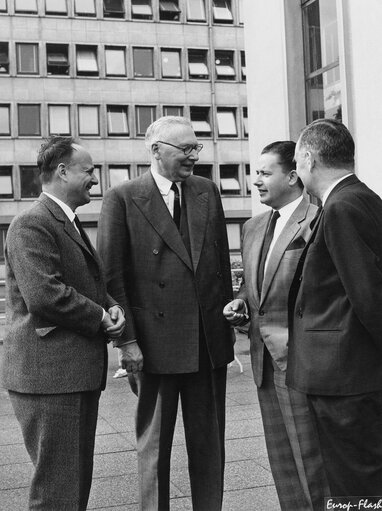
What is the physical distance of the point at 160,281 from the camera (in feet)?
14.5

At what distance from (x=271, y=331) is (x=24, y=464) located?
268 centimetres

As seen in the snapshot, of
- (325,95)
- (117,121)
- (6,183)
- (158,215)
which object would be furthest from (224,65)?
(158,215)

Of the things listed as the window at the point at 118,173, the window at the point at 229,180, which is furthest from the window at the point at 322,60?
the window at the point at 229,180

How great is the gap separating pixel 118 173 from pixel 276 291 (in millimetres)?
44579

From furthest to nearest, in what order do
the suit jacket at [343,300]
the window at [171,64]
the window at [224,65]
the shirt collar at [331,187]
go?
the window at [224,65]
the window at [171,64]
the shirt collar at [331,187]
the suit jacket at [343,300]

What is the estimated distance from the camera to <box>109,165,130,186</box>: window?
48091mm

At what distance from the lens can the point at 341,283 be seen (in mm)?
3330

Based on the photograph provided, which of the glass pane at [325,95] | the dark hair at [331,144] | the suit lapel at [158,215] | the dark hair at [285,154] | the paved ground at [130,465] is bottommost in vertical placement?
the paved ground at [130,465]

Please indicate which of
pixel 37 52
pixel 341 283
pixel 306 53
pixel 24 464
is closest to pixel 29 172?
pixel 37 52

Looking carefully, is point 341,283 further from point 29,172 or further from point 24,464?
point 29,172

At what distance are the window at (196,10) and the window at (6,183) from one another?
1440 cm

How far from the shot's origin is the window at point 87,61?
48.2 meters

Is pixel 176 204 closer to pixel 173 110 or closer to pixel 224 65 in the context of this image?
pixel 173 110

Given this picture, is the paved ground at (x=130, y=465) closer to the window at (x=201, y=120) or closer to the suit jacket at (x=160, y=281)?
the suit jacket at (x=160, y=281)
